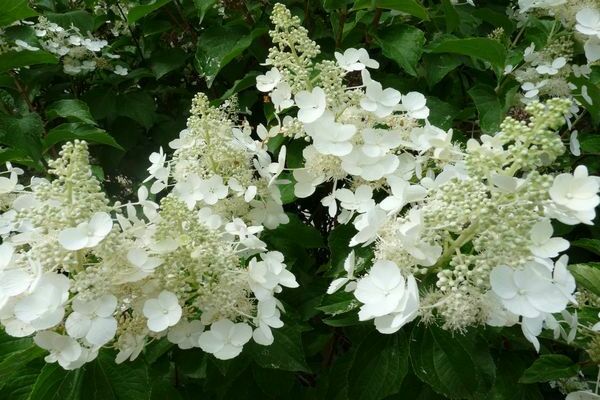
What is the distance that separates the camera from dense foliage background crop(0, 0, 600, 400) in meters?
1.17

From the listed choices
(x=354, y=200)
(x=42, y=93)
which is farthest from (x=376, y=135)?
(x=42, y=93)

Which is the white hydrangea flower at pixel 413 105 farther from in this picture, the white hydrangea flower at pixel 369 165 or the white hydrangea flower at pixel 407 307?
the white hydrangea flower at pixel 407 307

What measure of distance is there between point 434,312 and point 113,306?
58 centimetres

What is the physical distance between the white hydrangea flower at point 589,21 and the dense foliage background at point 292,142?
6.7 inches

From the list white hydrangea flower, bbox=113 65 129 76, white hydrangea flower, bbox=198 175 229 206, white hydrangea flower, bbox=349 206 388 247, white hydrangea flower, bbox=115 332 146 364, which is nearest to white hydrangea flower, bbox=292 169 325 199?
white hydrangea flower, bbox=198 175 229 206

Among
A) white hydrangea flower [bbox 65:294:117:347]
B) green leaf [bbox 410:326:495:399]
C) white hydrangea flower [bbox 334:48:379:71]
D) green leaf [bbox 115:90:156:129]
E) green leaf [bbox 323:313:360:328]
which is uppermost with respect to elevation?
white hydrangea flower [bbox 334:48:379:71]

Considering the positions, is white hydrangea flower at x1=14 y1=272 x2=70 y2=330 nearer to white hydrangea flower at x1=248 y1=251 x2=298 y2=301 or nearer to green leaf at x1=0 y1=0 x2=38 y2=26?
white hydrangea flower at x1=248 y1=251 x2=298 y2=301

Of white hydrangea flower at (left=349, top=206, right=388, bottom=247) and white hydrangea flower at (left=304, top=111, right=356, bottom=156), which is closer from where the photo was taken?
white hydrangea flower at (left=349, top=206, right=388, bottom=247)

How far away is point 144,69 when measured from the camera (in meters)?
2.33

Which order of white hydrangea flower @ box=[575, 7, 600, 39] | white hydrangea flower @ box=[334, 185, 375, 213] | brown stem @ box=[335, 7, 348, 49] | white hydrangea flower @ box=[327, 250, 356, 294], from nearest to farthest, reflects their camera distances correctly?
white hydrangea flower @ box=[327, 250, 356, 294] → white hydrangea flower @ box=[334, 185, 375, 213] → white hydrangea flower @ box=[575, 7, 600, 39] → brown stem @ box=[335, 7, 348, 49]

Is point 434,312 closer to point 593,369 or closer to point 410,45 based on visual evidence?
point 593,369

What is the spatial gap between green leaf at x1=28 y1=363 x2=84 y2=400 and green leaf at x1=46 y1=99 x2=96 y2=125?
94 centimetres

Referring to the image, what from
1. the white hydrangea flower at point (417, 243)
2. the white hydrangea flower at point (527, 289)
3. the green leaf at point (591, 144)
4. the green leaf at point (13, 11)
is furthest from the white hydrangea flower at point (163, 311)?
the green leaf at point (591, 144)

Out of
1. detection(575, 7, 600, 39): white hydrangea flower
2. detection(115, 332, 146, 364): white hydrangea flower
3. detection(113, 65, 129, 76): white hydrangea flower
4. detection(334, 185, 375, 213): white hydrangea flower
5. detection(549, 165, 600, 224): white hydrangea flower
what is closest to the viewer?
detection(549, 165, 600, 224): white hydrangea flower
